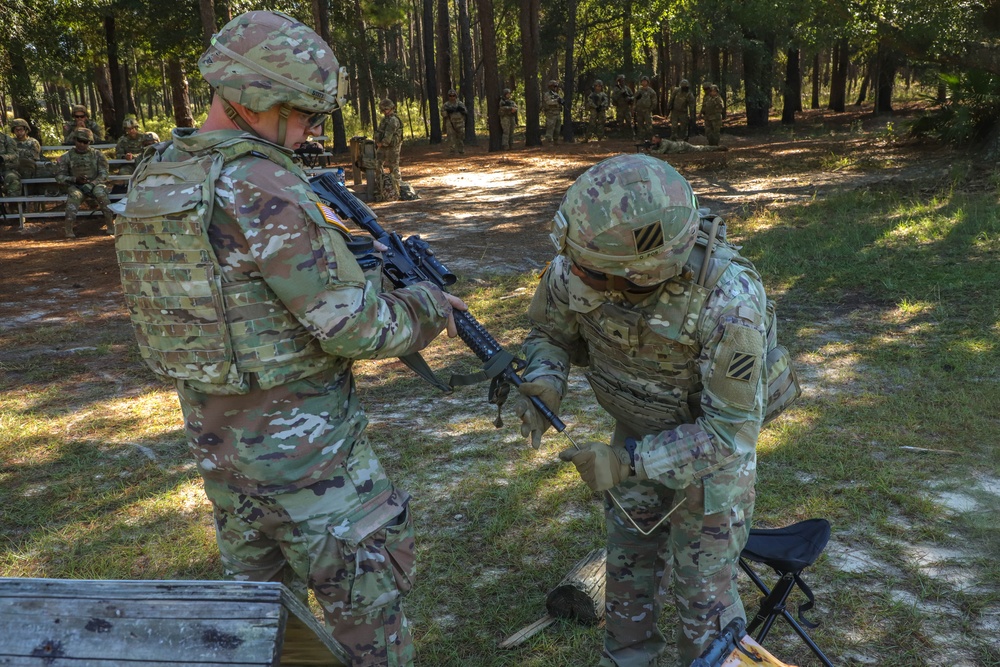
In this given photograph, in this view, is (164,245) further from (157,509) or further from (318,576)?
(157,509)

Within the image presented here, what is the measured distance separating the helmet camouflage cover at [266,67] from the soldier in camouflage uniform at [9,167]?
14419 mm

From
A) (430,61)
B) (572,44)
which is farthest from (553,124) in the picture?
(430,61)

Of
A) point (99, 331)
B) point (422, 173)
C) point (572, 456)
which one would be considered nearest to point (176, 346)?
point (572, 456)

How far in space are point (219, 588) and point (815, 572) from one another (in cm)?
297

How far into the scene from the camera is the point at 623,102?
86.9 feet

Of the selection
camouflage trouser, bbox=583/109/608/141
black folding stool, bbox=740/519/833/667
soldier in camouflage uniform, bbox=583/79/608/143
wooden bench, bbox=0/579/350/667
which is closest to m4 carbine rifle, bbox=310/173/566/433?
black folding stool, bbox=740/519/833/667

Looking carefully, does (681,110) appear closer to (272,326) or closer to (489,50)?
(489,50)

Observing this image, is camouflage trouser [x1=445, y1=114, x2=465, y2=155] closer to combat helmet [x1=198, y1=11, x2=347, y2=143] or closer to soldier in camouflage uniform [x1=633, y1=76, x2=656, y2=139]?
soldier in camouflage uniform [x1=633, y1=76, x2=656, y2=139]

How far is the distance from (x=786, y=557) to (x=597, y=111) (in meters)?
23.7

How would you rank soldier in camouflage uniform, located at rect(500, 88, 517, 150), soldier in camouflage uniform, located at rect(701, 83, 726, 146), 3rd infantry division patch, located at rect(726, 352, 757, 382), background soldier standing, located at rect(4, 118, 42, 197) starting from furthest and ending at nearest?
soldier in camouflage uniform, located at rect(500, 88, 517, 150) → soldier in camouflage uniform, located at rect(701, 83, 726, 146) → background soldier standing, located at rect(4, 118, 42, 197) → 3rd infantry division patch, located at rect(726, 352, 757, 382)

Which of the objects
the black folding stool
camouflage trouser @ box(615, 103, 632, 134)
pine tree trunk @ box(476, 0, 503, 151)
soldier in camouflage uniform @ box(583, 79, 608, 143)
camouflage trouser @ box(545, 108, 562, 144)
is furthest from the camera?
camouflage trouser @ box(615, 103, 632, 134)

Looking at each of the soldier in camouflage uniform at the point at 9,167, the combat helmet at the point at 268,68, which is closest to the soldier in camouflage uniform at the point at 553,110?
the soldier in camouflage uniform at the point at 9,167

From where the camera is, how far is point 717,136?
2111 cm

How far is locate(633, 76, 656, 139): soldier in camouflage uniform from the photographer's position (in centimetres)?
2325
